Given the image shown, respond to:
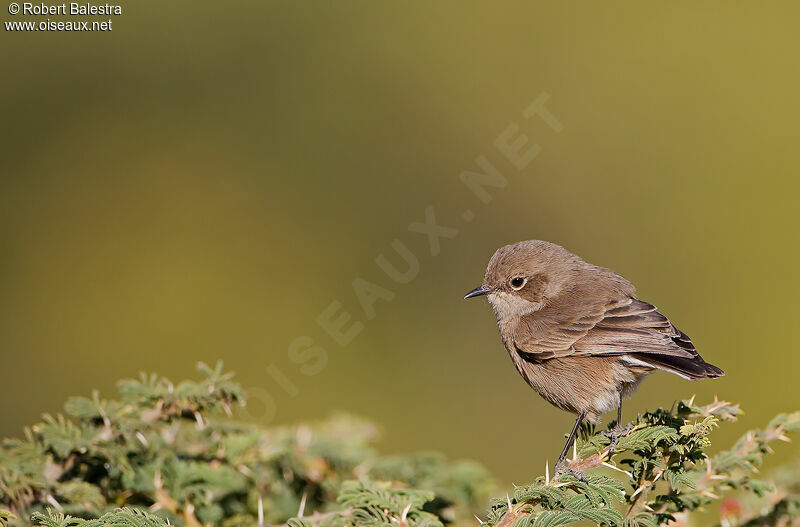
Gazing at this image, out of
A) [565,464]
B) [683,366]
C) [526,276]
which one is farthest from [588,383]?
[526,276]

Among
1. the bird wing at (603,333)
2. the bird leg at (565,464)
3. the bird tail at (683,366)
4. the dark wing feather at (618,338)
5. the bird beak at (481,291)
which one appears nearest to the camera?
the bird leg at (565,464)

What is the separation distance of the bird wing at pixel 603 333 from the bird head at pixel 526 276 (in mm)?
282

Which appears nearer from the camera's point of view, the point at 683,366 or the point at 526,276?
the point at 683,366

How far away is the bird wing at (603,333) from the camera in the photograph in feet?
13.8

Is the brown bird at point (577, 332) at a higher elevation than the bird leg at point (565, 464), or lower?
higher

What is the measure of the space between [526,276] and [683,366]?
1.54m

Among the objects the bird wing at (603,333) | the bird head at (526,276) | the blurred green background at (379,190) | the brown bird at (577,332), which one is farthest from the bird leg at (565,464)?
the blurred green background at (379,190)

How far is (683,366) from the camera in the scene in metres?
3.93

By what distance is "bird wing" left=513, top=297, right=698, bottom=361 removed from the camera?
4207 millimetres

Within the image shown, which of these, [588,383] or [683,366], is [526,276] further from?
[683,366]

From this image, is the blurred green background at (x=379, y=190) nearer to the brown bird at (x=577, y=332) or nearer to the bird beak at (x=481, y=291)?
the bird beak at (x=481, y=291)

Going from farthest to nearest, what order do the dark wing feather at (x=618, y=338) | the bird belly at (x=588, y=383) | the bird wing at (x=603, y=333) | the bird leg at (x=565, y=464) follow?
the bird belly at (x=588, y=383)
the bird wing at (x=603, y=333)
the dark wing feather at (x=618, y=338)
the bird leg at (x=565, y=464)

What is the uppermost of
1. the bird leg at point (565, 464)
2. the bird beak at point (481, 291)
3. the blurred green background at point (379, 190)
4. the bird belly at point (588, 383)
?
the blurred green background at point (379, 190)

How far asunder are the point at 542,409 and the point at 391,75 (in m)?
3.66
